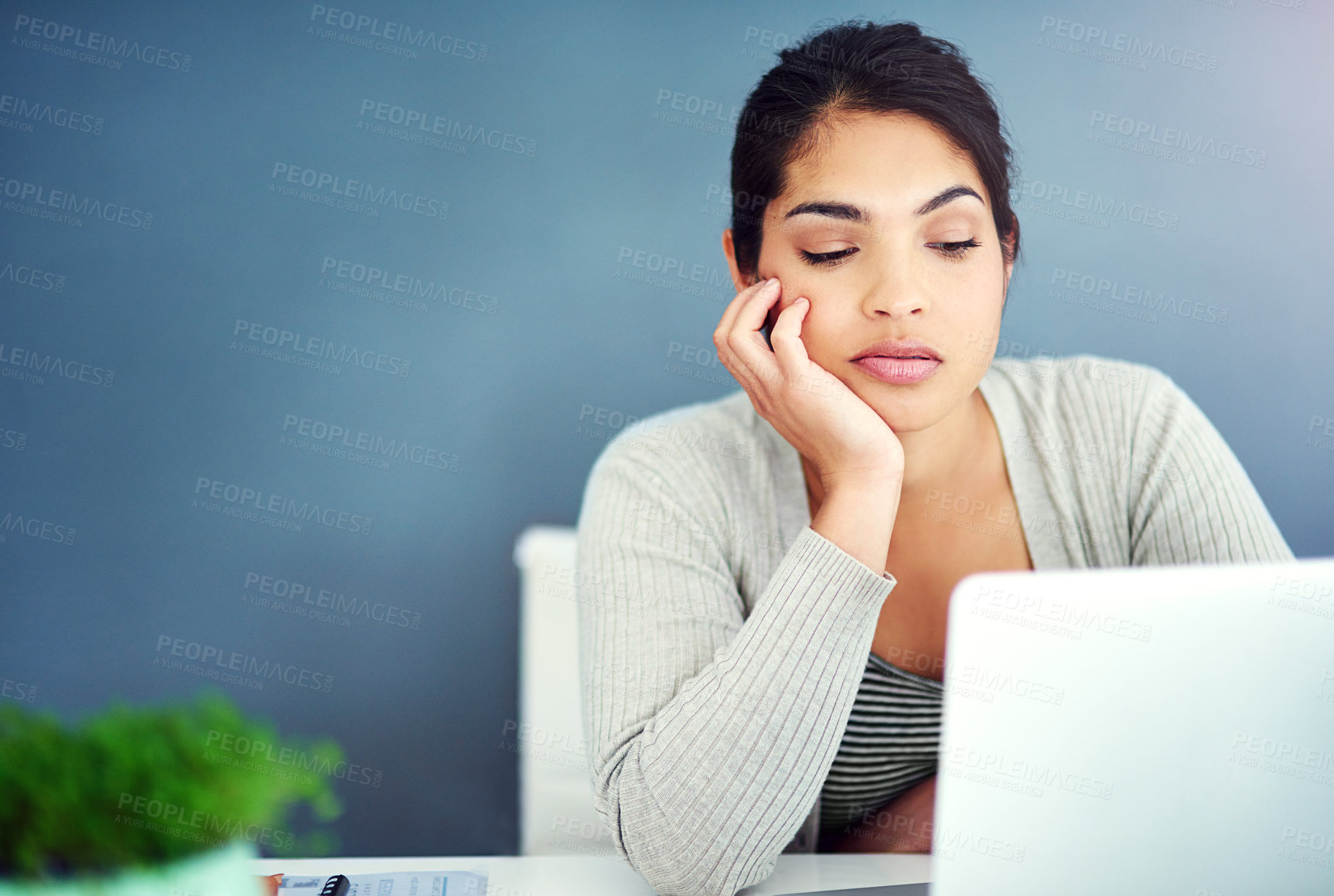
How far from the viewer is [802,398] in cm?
124

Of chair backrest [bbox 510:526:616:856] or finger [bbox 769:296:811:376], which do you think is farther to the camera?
chair backrest [bbox 510:526:616:856]

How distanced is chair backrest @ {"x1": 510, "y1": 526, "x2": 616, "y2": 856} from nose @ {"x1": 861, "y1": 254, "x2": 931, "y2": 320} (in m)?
0.66

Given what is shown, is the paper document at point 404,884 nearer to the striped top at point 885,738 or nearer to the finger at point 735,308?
the striped top at point 885,738

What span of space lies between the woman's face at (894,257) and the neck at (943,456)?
0.11m

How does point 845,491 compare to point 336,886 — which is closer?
point 336,886

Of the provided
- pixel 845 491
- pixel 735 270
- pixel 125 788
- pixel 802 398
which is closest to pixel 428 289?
pixel 735 270

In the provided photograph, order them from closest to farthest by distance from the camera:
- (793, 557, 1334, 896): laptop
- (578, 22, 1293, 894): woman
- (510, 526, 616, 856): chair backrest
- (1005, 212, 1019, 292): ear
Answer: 1. (793, 557, 1334, 896): laptop
2. (578, 22, 1293, 894): woman
3. (1005, 212, 1019, 292): ear
4. (510, 526, 616, 856): chair backrest

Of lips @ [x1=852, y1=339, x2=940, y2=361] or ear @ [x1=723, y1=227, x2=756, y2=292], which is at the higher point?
ear @ [x1=723, y1=227, x2=756, y2=292]

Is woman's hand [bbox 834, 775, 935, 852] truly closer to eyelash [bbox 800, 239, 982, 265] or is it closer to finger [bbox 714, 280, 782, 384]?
finger [bbox 714, 280, 782, 384]

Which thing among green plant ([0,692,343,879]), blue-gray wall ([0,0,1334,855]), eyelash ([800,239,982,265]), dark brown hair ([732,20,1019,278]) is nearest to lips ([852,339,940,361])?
eyelash ([800,239,982,265])

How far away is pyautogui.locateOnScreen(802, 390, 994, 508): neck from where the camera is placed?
1.43m

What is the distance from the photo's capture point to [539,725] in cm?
157

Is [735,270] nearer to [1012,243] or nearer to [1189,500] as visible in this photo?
[1012,243]

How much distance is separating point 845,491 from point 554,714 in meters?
0.71
